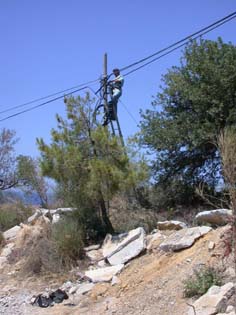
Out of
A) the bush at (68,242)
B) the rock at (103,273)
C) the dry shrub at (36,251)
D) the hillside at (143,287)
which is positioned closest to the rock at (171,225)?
the hillside at (143,287)

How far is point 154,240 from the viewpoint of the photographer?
1084 centimetres

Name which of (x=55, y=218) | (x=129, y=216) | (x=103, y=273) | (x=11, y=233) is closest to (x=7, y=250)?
(x=11, y=233)

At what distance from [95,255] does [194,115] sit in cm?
558

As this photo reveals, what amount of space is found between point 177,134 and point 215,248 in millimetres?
6493

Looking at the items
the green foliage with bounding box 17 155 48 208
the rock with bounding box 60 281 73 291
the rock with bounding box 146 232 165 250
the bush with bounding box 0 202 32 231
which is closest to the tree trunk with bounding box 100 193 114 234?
the rock with bounding box 146 232 165 250

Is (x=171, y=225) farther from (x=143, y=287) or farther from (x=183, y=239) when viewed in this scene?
(x=143, y=287)

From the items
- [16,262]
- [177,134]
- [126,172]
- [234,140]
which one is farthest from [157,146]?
[234,140]

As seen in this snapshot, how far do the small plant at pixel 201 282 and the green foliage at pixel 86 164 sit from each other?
4.58m

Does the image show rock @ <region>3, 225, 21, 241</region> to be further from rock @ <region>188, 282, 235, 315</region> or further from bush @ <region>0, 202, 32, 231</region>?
rock @ <region>188, 282, 235, 315</region>

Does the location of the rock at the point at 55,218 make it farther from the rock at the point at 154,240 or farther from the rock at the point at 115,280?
the rock at the point at 115,280

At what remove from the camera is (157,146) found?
15656 mm

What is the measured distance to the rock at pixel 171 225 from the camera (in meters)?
11.2

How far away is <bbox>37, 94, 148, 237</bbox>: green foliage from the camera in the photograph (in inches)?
487

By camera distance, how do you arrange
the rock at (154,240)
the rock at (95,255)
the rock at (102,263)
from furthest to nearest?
the rock at (95,255) < the rock at (102,263) < the rock at (154,240)
